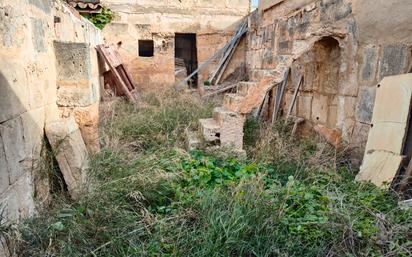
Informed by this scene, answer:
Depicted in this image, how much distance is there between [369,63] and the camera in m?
3.79

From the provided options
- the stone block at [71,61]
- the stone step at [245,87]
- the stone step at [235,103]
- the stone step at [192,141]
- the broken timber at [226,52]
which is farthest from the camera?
the broken timber at [226,52]

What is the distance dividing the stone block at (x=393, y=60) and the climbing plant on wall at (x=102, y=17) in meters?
7.20

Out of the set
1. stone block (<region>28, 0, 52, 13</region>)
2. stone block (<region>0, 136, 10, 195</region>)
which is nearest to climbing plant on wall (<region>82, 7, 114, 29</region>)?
stone block (<region>28, 0, 52, 13</region>)

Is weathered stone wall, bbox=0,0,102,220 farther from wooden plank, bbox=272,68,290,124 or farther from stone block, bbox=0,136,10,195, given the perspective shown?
wooden plank, bbox=272,68,290,124

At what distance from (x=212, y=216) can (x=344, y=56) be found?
3.18m

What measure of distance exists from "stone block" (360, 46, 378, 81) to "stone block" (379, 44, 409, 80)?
12 cm

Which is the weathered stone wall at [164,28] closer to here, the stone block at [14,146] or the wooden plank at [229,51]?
the wooden plank at [229,51]

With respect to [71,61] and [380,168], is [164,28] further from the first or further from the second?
[380,168]

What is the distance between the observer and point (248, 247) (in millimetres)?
2123

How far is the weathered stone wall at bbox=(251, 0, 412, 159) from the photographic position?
11.3 feet

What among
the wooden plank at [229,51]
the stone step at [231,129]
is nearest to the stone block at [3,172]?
the stone step at [231,129]

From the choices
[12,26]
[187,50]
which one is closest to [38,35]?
[12,26]

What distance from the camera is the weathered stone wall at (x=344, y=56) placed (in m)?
3.46

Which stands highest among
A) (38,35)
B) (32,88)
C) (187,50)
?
(187,50)
